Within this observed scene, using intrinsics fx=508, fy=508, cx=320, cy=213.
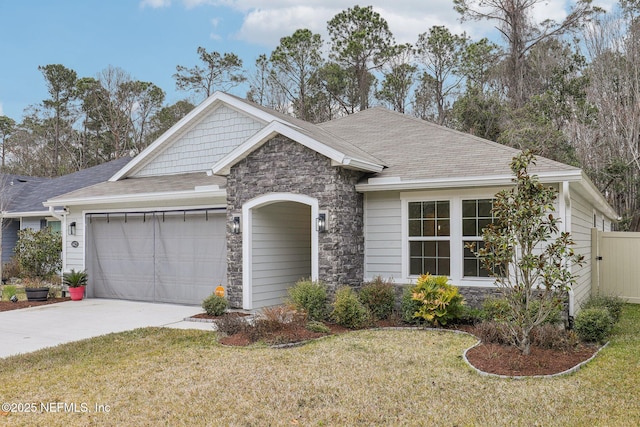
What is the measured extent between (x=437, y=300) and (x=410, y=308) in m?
0.59

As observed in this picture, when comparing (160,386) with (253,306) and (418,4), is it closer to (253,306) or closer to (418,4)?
(253,306)

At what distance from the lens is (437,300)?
8.38m

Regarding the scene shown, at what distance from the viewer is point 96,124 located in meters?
34.4

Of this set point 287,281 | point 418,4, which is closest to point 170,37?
point 418,4

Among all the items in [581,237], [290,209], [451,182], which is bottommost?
[581,237]

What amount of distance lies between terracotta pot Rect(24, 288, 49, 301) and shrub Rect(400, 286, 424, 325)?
29.7ft

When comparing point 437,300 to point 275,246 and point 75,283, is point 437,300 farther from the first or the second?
point 75,283

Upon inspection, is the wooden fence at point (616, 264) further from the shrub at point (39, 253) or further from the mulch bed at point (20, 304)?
the shrub at point (39, 253)

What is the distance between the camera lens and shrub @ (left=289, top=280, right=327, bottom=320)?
8922 millimetres

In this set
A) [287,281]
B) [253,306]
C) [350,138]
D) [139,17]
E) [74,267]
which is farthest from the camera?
[139,17]

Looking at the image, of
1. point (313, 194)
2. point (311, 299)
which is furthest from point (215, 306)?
point (313, 194)

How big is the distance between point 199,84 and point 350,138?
61.7 feet

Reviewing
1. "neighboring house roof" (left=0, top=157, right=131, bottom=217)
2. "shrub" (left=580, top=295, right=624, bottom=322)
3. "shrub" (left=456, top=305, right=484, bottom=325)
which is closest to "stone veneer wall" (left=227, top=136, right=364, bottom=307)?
"shrub" (left=456, top=305, right=484, bottom=325)

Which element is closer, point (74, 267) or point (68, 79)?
point (74, 267)
